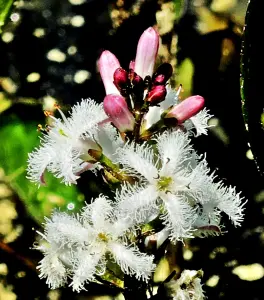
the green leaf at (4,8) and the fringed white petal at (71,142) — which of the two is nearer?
the fringed white petal at (71,142)

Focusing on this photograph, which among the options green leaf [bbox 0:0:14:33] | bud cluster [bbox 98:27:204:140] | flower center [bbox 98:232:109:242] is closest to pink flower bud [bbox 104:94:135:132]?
bud cluster [bbox 98:27:204:140]

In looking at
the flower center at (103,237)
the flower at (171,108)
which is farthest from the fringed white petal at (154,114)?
the flower center at (103,237)

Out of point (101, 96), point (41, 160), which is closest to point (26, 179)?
point (101, 96)

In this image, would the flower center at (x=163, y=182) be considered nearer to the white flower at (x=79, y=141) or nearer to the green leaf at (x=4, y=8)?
the white flower at (x=79, y=141)

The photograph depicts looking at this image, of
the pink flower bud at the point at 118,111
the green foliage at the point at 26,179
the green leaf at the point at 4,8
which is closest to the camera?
the pink flower bud at the point at 118,111

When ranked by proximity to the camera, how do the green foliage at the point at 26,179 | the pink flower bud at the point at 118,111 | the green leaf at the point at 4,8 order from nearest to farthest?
1. the pink flower bud at the point at 118,111
2. the green leaf at the point at 4,8
3. the green foliage at the point at 26,179

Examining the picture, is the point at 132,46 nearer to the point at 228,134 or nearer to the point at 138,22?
the point at 138,22

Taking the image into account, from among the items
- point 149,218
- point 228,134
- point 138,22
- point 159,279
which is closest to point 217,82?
point 228,134
